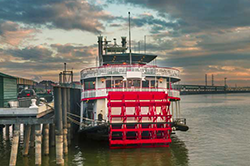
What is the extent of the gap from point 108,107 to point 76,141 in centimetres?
645

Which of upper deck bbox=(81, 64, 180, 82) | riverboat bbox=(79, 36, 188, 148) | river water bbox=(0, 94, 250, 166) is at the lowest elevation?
river water bbox=(0, 94, 250, 166)

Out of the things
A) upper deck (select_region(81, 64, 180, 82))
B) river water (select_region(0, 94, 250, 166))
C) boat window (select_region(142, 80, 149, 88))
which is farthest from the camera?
boat window (select_region(142, 80, 149, 88))

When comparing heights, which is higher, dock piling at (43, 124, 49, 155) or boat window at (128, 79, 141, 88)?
boat window at (128, 79, 141, 88)

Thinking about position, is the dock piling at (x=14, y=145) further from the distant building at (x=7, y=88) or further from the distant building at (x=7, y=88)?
the distant building at (x=7, y=88)

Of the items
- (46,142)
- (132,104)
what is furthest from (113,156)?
(46,142)

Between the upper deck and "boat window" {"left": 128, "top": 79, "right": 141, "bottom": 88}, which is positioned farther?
"boat window" {"left": 128, "top": 79, "right": 141, "bottom": 88}

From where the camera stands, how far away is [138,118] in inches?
771

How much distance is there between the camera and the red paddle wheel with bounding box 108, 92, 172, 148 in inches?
743

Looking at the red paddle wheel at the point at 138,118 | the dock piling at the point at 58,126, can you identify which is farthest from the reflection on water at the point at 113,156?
the dock piling at the point at 58,126

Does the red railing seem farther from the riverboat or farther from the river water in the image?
the river water

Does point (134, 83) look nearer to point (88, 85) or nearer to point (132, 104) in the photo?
point (132, 104)

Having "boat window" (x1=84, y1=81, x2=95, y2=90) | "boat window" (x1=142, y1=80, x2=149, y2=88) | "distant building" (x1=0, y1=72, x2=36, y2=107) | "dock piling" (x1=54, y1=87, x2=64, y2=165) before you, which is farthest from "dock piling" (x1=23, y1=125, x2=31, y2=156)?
"boat window" (x1=142, y1=80, x2=149, y2=88)

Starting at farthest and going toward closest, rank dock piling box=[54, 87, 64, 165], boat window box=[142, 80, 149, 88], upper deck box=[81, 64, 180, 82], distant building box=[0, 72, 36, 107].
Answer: boat window box=[142, 80, 149, 88] < distant building box=[0, 72, 36, 107] < upper deck box=[81, 64, 180, 82] < dock piling box=[54, 87, 64, 165]

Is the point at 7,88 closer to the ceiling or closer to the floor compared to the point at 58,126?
closer to the ceiling
